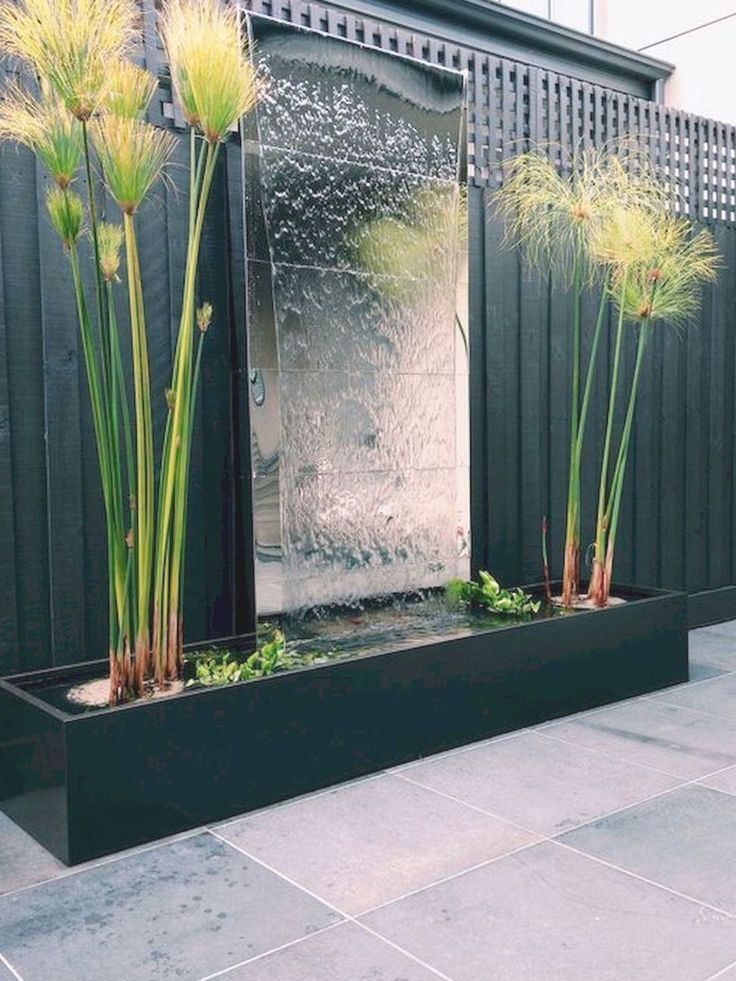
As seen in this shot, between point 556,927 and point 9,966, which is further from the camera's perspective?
point 556,927

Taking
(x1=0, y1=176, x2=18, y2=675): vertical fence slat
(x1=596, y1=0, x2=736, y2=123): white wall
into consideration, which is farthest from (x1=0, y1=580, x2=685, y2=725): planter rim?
(x1=596, y1=0, x2=736, y2=123): white wall

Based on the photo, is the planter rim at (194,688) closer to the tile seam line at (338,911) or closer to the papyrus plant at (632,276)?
the papyrus plant at (632,276)

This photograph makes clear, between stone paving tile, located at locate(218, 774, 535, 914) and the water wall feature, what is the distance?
77 cm

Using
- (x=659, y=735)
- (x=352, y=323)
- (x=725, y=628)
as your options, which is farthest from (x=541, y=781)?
(x=725, y=628)

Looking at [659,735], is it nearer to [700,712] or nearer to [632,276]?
[700,712]

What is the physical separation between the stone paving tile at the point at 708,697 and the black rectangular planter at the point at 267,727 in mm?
267

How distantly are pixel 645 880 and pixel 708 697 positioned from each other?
4.95 ft

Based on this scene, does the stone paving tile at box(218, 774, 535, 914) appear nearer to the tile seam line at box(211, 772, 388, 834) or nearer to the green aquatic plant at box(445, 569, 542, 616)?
the tile seam line at box(211, 772, 388, 834)

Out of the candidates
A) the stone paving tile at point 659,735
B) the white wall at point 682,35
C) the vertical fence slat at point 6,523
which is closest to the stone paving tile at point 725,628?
the stone paving tile at point 659,735

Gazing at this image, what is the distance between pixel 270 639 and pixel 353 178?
1517 millimetres

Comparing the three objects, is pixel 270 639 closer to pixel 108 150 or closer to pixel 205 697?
pixel 205 697

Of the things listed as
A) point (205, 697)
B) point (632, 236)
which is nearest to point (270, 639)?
point (205, 697)

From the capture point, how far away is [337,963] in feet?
5.75

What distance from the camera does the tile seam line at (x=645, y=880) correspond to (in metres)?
1.93
